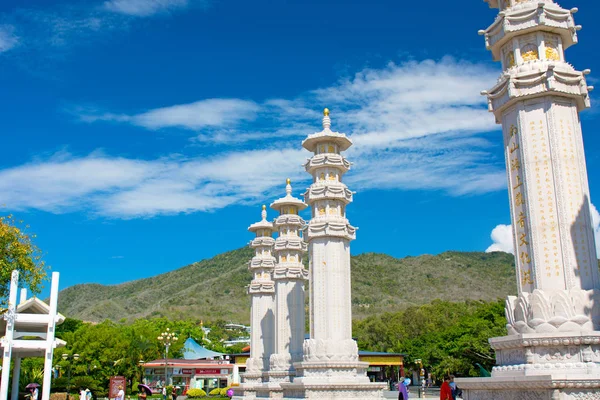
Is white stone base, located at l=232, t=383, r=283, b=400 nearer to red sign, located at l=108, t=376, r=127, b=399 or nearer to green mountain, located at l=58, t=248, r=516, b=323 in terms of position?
red sign, located at l=108, t=376, r=127, b=399

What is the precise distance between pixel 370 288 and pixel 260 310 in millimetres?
93131

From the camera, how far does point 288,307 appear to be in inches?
1196

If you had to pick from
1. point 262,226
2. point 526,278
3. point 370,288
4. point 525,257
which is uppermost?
point 370,288

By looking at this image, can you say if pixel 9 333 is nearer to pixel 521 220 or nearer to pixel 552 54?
pixel 521 220

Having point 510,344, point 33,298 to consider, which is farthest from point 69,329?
point 510,344

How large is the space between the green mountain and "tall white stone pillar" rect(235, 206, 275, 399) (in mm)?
71561

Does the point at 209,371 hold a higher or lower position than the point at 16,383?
lower

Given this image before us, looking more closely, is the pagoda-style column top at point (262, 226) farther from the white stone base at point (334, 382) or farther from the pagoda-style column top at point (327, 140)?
the white stone base at point (334, 382)

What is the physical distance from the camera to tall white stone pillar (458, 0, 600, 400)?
1016 cm

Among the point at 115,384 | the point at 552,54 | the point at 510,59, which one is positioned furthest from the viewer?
the point at 115,384

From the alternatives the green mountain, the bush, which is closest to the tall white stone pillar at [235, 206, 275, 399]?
the bush

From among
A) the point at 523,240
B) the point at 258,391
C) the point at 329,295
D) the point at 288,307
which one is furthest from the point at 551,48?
the point at 258,391

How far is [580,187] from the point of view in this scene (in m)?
11.4

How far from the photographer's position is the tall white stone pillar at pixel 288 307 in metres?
29.9
